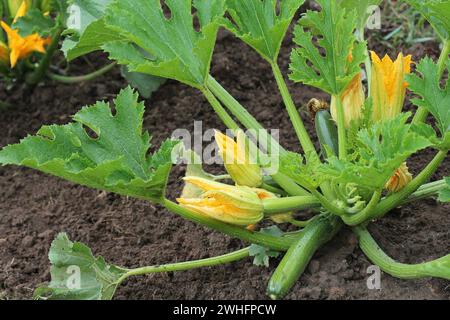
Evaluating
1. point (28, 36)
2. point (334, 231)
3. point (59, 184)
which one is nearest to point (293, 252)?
point (334, 231)

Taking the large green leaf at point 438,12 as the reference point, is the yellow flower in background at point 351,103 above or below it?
below

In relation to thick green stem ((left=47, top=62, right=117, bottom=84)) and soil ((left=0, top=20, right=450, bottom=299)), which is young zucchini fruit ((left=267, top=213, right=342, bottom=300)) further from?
thick green stem ((left=47, top=62, right=117, bottom=84))

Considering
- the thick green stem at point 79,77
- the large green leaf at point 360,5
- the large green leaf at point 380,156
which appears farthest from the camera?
the thick green stem at point 79,77

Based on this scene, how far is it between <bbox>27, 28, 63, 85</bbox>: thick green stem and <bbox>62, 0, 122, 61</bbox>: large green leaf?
462 millimetres

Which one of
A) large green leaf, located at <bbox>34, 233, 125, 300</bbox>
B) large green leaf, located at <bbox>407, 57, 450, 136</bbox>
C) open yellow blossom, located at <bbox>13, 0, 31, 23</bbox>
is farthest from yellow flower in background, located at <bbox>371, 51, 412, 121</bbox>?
open yellow blossom, located at <bbox>13, 0, 31, 23</bbox>

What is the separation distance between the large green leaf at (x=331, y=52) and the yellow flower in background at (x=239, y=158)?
8.2 inches

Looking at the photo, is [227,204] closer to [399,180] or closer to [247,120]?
[247,120]

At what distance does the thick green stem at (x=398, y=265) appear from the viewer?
5.83 feet

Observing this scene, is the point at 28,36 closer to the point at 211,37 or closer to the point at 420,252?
the point at 211,37

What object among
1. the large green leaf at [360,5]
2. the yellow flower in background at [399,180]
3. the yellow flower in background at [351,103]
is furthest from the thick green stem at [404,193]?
the large green leaf at [360,5]

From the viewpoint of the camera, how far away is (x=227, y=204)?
6.19 feet

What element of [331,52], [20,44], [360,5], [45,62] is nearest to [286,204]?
[331,52]

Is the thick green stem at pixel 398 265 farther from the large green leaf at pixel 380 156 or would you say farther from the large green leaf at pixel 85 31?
the large green leaf at pixel 85 31

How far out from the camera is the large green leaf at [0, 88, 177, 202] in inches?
69.3
